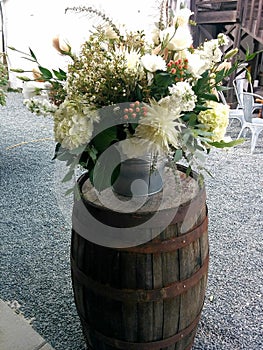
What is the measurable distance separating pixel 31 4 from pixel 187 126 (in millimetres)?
8004

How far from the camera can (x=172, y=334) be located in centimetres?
111

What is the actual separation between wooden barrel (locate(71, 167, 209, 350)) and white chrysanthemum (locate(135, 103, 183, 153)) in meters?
0.23

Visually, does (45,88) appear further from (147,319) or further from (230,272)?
(230,272)

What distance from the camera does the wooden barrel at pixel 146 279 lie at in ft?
3.22

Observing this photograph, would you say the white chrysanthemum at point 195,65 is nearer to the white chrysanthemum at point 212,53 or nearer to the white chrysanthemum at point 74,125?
the white chrysanthemum at point 212,53

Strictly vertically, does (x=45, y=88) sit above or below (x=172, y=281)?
above

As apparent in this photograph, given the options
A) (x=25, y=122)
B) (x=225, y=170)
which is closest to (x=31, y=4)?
(x=25, y=122)

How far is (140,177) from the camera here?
1.05 metres

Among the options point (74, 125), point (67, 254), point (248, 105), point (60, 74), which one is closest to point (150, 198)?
point (74, 125)

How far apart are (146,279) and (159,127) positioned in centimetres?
47

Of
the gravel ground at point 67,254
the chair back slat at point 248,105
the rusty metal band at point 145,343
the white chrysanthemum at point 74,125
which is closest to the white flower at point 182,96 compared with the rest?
the white chrysanthemum at point 74,125

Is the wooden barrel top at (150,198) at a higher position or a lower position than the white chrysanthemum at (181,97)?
lower

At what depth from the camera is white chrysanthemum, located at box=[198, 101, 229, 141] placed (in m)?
0.95

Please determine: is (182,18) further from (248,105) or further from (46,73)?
(248,105)
